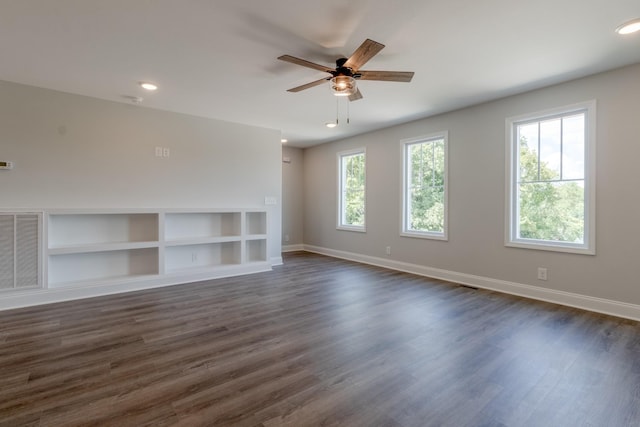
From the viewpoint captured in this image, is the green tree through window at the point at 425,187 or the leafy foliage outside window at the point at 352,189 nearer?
the green tree through window at the point at 425,187

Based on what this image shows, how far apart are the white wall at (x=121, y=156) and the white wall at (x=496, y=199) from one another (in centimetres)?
199

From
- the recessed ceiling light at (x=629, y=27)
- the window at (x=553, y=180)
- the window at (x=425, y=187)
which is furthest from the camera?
the window at (x=425, y=187)

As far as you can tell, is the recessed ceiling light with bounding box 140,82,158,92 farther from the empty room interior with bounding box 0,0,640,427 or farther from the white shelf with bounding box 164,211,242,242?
the white shelf with bounding box 164,211,242,242

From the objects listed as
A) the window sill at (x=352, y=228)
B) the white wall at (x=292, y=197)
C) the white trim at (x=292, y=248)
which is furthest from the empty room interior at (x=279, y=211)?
the white trim at (x=292, y=248)

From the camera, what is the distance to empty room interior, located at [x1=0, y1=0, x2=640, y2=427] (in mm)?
2076

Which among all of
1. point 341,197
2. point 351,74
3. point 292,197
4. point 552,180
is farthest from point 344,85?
point 292,197

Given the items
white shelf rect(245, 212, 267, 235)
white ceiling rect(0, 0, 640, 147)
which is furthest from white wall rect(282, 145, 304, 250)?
white ceiling rect(0, 0, 640, 147)

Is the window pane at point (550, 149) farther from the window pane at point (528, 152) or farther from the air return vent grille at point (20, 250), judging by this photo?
the air return vent grille at point (20, 250)

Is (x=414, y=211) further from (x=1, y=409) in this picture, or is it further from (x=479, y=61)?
(x=1, y=409)

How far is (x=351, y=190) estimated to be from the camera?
6.83 metres

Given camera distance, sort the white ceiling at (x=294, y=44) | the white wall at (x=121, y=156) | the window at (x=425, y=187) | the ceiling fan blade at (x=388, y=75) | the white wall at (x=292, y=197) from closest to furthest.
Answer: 1. the white ceiling at (x=294, y=44)
2. the ceiling fan blade at (x=388, y=75)
3. the white wall at (x=121, y=156)
4. the window at (x=425, y=187)
5. the white wall at (x=292, y=197)

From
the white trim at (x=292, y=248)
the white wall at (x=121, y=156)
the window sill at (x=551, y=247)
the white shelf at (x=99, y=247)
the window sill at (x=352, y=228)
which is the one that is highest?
the white wall at (x=121, y=156)

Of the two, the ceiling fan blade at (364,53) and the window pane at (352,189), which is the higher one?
the ceiling fan blade at (364,53)

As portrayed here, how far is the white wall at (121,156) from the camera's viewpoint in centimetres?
379
